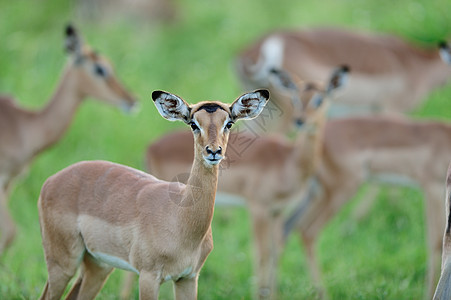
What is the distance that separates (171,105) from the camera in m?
3.41

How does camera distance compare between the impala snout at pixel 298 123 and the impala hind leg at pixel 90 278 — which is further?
the impala snout at pixel 298 123

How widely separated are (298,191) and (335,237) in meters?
1.48

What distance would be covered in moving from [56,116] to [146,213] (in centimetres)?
314

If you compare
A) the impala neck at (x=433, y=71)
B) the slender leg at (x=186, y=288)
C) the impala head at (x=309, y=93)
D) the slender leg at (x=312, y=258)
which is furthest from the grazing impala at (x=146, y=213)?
the impala neck at (x=433, y=71)

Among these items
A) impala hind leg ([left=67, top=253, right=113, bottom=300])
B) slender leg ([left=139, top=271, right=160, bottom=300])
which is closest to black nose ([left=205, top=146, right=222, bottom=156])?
slender leg ([left=139, top=271, right=160, bottom=300])

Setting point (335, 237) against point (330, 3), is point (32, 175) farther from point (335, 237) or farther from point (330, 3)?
point (330, 3)

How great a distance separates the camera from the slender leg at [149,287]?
3.28 metres

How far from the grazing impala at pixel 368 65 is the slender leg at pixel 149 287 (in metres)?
5.10

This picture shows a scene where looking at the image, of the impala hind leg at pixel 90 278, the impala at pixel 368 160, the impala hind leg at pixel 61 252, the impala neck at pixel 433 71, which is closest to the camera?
the impala hind leg at pixel 61 252

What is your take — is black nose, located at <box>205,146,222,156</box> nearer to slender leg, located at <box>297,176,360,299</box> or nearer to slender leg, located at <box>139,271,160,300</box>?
slender leg, located at <box>139,271,160,300</box>

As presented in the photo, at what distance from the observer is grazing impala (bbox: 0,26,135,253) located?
19.4 ft

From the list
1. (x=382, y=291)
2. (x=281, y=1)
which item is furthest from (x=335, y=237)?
(x=281, y=1)

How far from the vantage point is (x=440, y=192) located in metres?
6.22

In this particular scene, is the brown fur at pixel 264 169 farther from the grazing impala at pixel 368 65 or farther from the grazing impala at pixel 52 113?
the grazing impala at pixel 368 65
